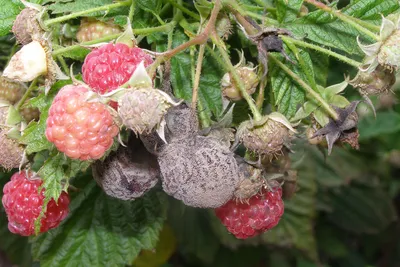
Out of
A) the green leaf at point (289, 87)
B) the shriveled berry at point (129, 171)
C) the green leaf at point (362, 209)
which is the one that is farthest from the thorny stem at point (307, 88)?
the green leaf at point (362, 209)

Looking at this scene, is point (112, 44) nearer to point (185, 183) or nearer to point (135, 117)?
point (135, 117)

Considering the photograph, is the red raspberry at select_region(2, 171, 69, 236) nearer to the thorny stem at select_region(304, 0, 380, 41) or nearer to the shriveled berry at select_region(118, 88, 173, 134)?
the shriveled berry at select_region(118, 88, 173, 134)

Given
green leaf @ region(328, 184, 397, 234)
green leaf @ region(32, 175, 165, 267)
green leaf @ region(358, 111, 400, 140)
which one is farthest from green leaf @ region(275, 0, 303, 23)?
green leaf @ region(328, 184, 397, 234)

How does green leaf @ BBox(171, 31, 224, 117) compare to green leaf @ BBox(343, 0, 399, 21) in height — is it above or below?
below

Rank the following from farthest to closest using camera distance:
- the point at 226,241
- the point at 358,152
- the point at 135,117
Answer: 1. the point at 358,152
2. the point at 226,241
3. the point at 135,117

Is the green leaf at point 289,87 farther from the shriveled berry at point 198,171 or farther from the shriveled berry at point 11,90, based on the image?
the shriveled berry at point 11,90

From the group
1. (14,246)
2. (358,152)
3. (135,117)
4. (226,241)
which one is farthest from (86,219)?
(358,152)
